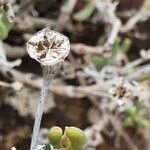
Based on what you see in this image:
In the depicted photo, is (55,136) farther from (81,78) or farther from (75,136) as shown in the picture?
(81,78)

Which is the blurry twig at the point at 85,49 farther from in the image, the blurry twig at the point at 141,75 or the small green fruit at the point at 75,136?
the small green fruit at the point at 75,136

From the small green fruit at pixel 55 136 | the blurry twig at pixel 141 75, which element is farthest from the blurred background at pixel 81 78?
the small green fruit at pixel 55 136

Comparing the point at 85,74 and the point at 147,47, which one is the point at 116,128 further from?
the point at 147,47

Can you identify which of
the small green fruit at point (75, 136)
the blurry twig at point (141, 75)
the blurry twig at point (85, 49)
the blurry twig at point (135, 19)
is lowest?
the small green fruit at point (75, 136)

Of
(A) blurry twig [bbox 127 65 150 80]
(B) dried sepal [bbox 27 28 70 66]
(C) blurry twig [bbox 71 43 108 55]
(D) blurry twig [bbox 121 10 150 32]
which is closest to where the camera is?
(B) dried sepal [bbox 27 28 70 66]

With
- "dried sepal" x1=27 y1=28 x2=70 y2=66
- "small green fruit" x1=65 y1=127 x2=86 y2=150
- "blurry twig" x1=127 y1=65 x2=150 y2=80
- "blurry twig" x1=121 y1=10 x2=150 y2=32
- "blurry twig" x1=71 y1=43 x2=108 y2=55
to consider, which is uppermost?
"blurry twig" x1=121 y1=10 x2=150 y2=32

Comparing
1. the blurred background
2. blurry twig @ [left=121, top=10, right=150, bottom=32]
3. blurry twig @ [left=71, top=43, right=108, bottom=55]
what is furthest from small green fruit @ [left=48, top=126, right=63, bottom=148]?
blurry twig @ [left=121, top=10, right=150, bottom=32]

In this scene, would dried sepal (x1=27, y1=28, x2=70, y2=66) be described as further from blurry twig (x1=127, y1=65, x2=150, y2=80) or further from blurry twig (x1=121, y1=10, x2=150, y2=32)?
blurry twig (x1=121, y1=10, x2=150, y2=32)

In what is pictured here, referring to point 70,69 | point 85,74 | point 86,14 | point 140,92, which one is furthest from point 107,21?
point 140,92

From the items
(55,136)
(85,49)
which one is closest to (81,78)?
(85,49)
